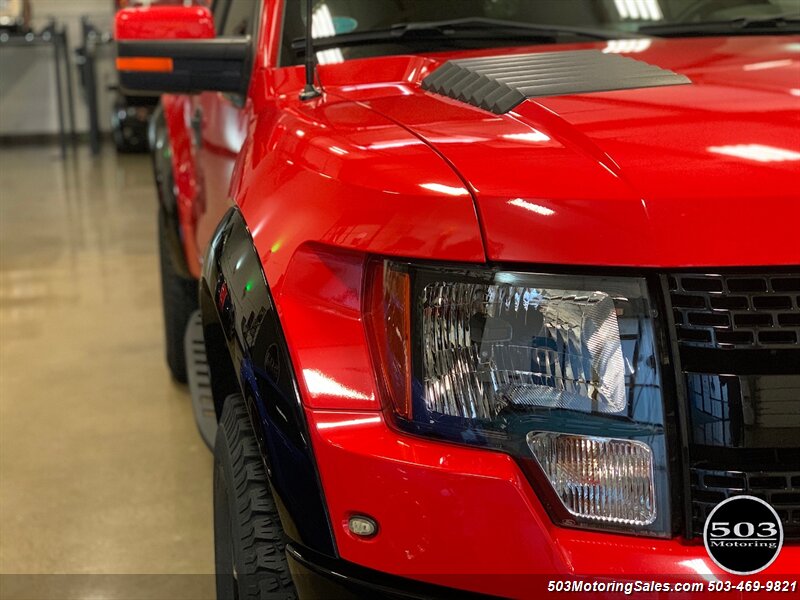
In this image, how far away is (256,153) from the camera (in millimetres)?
1514

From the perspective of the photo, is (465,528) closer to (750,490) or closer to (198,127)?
(750,490)

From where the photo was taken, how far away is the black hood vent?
52.9 inches

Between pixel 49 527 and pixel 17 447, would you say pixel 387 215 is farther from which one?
pixel 17 447

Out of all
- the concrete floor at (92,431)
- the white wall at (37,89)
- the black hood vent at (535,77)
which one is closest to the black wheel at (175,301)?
the concrete floor at (92,431)

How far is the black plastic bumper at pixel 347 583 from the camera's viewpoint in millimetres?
1027

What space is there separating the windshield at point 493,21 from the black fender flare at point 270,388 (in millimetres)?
602

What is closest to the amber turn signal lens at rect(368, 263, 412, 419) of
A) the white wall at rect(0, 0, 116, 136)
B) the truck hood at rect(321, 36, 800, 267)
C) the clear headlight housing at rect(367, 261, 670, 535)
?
the clear headlight housing at rect(367, 261, 670, 535)

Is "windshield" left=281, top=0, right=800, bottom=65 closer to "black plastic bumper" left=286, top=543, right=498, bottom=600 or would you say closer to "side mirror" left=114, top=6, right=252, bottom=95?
"side mirror" left=114, top=6, right=252, bottom=95

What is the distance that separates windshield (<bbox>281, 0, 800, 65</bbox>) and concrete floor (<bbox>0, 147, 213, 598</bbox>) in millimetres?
1156

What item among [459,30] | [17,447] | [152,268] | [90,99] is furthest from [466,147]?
[90,99]

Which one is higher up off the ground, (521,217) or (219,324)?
(521,217)

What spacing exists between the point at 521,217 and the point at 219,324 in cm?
60

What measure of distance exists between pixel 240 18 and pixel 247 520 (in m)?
1.47

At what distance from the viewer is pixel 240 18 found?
2.36 metres
